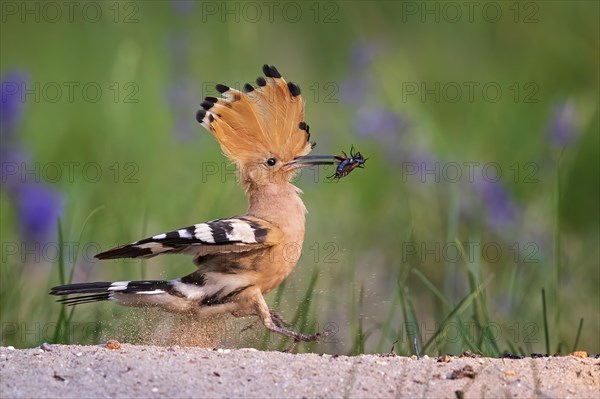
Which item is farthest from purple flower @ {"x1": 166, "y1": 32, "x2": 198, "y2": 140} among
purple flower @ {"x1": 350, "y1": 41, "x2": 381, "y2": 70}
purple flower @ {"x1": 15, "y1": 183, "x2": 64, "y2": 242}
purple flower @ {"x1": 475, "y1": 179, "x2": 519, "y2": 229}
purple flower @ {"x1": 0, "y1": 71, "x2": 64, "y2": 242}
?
purple flower @ {"x1": 475, "y1": 179, "x2": 519, "y2": 229}

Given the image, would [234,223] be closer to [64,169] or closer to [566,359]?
[566,359]

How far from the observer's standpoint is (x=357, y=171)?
724 centimetres

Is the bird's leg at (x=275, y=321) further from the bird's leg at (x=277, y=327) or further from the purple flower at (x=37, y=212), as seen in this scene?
the purple flower at (x=37, y=212)

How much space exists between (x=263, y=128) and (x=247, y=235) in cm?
61

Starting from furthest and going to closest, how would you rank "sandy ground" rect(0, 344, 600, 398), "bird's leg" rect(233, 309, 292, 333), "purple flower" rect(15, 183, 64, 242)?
"purple flower" rect(15, 183, 64, 242), "bird's leg" rect(233, 309, 292, 333), "sandy ground" rect(0, 344, 600, 398)

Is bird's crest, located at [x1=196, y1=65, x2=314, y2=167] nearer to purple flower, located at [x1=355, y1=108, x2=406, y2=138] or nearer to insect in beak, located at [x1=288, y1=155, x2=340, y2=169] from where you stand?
insect in beak, located at [x1=288, y1=155, x2=340, y2=169]

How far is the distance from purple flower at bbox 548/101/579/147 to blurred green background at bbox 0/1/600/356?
0.05 ft

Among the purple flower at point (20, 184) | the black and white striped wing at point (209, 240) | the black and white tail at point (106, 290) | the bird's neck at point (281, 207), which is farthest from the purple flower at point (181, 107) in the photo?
the black and white tail at point (106, 290)

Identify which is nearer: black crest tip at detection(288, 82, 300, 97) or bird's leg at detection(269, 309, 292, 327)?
bird's leg at detection(269, 309, 292, 327)

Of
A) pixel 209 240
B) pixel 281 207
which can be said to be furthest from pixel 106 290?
pixel 281 207

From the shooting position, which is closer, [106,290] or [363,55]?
[106,290]

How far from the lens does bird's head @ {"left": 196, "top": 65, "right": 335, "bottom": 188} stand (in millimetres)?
4660

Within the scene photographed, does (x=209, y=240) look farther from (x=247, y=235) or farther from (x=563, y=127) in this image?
(x=563, y=127)

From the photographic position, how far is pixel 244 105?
4.65 meters
